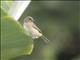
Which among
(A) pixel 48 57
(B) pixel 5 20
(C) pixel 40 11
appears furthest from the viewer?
(C) pixel 40 11

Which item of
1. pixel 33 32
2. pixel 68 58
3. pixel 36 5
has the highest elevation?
pixel 33 32

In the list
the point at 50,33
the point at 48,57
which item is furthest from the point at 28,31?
the point at 50,33

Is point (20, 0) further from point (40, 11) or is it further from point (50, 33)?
point (40, 11)

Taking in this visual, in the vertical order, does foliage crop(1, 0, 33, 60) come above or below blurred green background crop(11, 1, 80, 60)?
above

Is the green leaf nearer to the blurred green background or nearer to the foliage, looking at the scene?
the foliage

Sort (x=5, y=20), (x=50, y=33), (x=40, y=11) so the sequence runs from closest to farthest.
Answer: (x=5, y=20) → (x=50, y=33) → (x=40, y=11)

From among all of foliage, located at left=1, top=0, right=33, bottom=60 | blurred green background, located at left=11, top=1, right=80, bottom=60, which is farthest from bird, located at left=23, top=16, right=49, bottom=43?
blurred green background, located at left=11, top=1, right=80, bottom=60

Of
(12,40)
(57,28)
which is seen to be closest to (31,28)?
(12,40)
